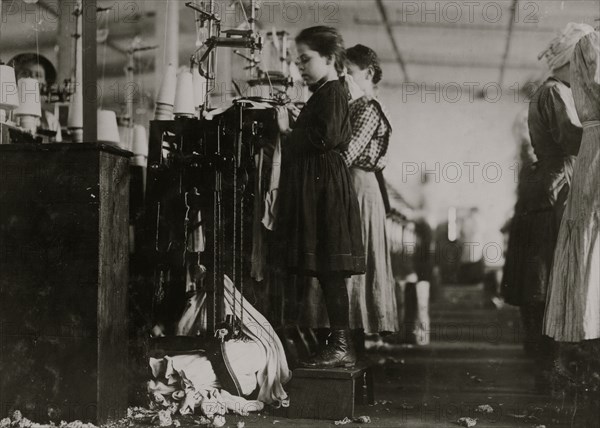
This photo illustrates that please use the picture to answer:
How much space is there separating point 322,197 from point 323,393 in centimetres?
93

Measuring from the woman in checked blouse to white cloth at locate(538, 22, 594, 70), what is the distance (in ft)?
3.22

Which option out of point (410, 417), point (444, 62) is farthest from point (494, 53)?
point (410, 417)

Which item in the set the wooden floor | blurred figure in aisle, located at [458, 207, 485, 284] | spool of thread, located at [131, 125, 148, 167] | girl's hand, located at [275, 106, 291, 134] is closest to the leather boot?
the wooden floor

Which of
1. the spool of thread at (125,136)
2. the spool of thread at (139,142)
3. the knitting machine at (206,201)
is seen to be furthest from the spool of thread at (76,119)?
the knitting machine at (206,201)

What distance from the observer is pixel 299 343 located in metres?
4.40

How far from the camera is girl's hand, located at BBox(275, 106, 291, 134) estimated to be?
375 centimetres

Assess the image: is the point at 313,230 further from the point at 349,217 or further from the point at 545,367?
the point at 545,367

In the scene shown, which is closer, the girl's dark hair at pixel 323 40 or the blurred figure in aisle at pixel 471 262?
the girl's dark hair at pixel 323 40

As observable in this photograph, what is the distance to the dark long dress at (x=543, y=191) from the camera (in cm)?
396

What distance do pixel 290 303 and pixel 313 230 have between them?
59 cm

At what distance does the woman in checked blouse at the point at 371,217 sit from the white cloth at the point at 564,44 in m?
0.98

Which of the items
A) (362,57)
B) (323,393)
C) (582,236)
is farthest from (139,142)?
(582,236)

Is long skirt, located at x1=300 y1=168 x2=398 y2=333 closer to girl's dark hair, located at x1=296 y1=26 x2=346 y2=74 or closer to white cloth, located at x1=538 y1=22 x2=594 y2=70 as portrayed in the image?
girl's dark hair, located at x1=296 y1=26 x2=346 y2=74

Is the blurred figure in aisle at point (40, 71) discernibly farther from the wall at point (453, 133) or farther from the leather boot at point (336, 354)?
the leather boot at point (336, 354)
